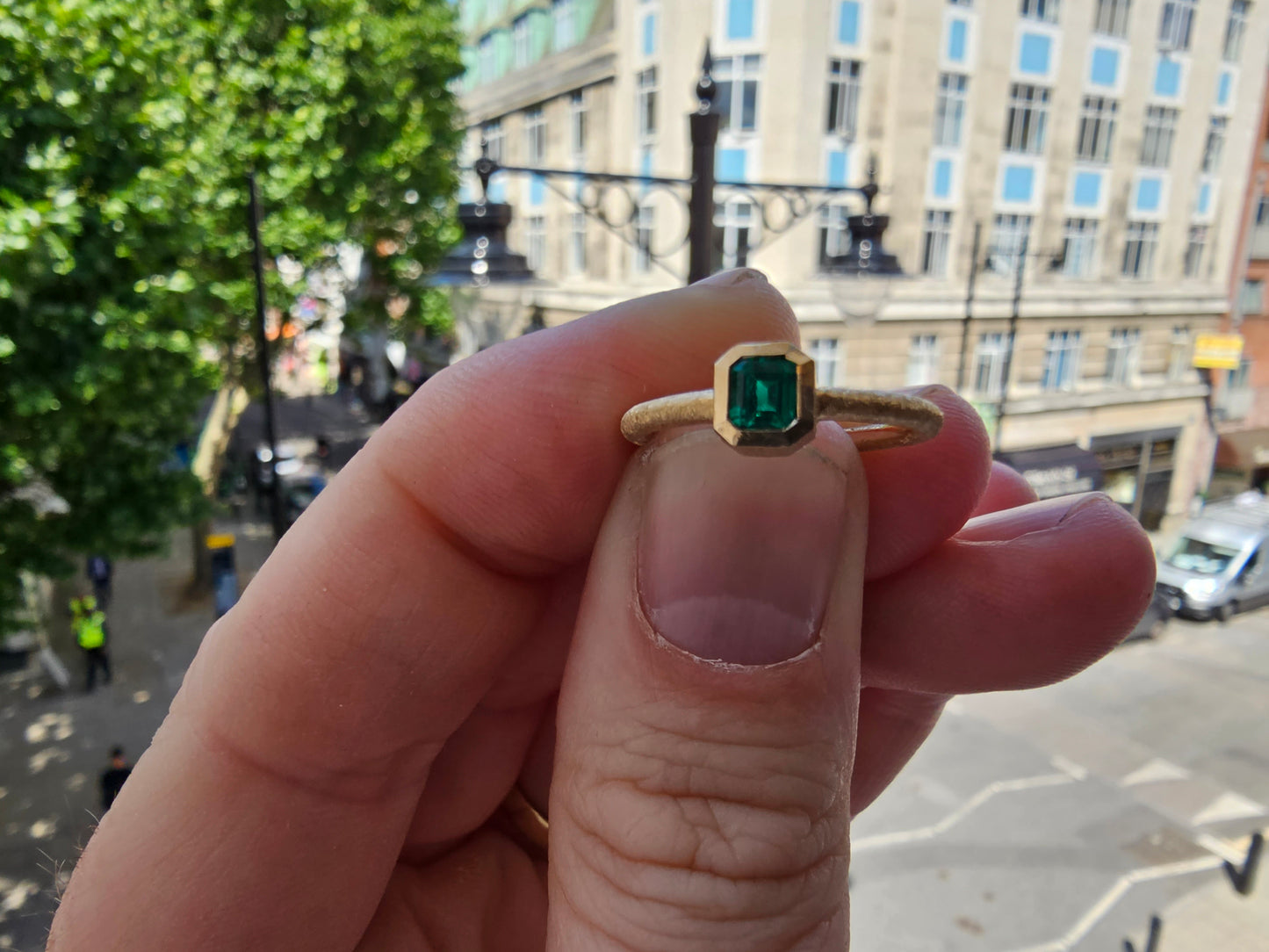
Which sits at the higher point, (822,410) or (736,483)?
(822,410)

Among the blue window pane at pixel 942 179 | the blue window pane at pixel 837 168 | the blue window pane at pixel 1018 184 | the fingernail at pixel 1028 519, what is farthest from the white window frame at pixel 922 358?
the fingernail at pixel 1028 519

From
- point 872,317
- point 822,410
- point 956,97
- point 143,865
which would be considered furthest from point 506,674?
point 956,97

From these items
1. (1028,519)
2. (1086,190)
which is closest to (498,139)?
(1086,190)

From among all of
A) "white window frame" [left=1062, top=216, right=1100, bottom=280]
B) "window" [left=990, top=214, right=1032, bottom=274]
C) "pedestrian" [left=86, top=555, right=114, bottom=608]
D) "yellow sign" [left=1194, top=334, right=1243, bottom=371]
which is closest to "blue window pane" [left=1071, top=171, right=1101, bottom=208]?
"white window frame" [left=1062, top=216, right=1100, bottom=280]

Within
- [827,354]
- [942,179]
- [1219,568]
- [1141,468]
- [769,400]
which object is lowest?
[1219,568]

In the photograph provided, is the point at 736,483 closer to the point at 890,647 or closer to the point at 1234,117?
the point at 890,647

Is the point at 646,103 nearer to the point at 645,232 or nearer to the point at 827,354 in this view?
the point at 645,232

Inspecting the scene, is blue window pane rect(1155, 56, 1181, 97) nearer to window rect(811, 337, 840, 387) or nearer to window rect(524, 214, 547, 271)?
window rect(811, 337, 840, 387)
